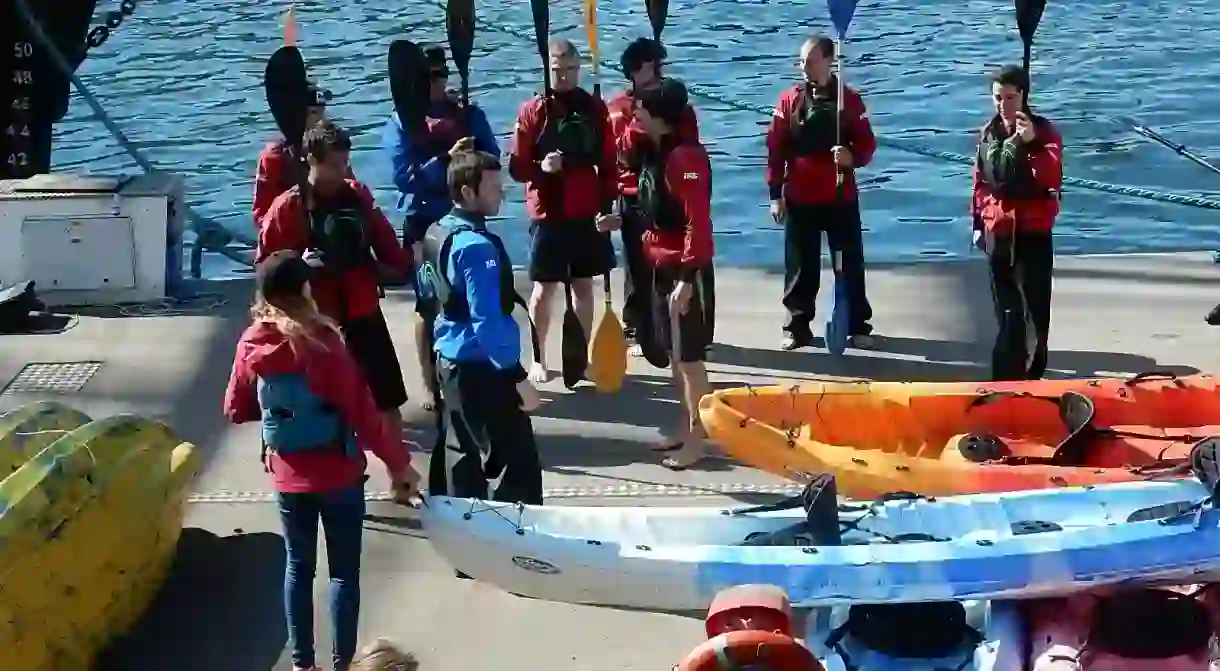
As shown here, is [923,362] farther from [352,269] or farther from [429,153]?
[352,269]

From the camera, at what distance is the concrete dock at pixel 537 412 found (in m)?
4.80

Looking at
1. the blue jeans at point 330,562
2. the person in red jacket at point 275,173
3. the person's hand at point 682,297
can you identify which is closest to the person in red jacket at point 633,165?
the person's hand at point 682,297

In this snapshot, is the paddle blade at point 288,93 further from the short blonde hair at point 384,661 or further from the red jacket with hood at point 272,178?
the short blonde hair at point 384,661

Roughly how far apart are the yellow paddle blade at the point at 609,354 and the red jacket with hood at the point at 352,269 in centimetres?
123

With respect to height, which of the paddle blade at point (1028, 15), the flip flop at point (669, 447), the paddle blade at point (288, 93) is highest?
the paddle blade at point (1028, 15)

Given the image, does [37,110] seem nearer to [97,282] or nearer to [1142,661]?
[97,282]

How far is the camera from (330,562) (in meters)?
4.38

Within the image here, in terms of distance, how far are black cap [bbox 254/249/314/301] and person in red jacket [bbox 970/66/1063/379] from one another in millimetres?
3119

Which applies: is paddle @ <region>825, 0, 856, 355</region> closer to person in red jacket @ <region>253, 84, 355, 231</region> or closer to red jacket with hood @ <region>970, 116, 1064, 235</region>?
red jacket with hood @ <region>970, 116, 1064, 235</region>

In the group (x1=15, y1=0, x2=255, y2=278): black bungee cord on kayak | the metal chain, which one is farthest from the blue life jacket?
the metal chain

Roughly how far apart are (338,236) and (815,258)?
2.61 meters

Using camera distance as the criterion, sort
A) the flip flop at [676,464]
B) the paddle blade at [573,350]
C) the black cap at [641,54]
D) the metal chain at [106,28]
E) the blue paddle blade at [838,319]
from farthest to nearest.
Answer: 1. the metal chain at [106,28]
2. the blue paddle blade at [838,319]
3. the paddle blade at [573,350]
4. the black cap at [641,54]
5. the flip flop at [676,464]

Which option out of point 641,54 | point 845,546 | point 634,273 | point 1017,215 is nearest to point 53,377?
point 634,273

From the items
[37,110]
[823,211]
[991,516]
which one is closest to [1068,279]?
[823,211]
